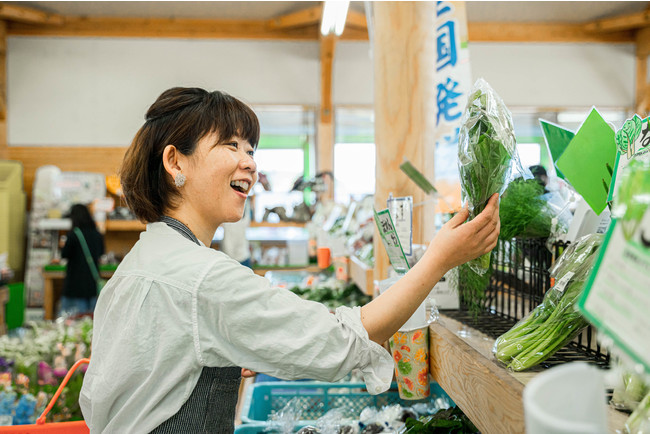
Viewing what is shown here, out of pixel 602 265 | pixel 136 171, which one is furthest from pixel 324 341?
pixel 136 171

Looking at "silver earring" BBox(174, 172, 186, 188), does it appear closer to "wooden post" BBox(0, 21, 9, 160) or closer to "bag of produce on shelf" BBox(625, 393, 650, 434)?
"bag of produce on shelf" BBox(625, 393, 650, 434)

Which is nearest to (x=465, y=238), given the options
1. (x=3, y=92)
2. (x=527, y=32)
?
(x=527, y=32)

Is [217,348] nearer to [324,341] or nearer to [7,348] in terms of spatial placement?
[324,341]

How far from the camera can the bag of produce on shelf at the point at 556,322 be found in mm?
921

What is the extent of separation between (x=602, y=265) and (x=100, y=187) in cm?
806

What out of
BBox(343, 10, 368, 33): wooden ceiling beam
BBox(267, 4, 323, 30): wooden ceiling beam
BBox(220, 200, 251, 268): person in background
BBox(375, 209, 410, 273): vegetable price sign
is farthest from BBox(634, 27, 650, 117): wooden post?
BBox(375, 209, 410, 273): vegetable price sign

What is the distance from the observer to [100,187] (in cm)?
775

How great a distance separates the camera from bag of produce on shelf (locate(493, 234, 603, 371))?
921 mm

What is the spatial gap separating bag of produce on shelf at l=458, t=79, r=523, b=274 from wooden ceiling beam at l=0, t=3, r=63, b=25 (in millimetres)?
8143

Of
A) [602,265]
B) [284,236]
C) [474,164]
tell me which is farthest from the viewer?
[284,236]

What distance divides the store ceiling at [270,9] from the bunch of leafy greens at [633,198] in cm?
744

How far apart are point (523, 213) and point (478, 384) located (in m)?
0.46

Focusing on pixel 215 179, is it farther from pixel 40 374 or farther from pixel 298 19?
pixel 298 19

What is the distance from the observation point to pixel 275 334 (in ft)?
3.19
